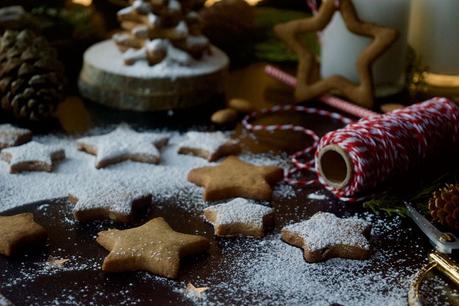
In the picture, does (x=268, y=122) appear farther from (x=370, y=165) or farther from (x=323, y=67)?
(x=370, y=165)

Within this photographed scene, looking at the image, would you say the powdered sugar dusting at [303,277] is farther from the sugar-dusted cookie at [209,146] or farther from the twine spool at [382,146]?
the sugar-dusted cookie at [209,146]

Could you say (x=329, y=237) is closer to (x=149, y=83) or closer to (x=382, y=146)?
(x=382, y=146)

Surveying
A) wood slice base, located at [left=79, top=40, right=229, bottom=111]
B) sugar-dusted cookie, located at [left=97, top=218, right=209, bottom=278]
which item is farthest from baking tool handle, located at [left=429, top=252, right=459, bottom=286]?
wood slice base, located at [left=79, top=40, right=229, bottom=111]

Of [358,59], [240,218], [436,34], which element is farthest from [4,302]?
[436,34]

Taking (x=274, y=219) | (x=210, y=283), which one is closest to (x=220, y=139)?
(x=274, y=219)

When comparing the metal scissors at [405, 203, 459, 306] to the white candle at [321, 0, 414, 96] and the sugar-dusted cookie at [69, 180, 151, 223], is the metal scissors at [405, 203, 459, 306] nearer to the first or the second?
the sugar-dusted cookie at [69, 180, 151, 223]
